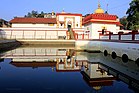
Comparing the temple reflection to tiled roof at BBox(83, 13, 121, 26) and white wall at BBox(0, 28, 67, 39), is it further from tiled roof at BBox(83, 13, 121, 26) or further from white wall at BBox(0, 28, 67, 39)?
white wall at BBox(0, 28, 67, 39)

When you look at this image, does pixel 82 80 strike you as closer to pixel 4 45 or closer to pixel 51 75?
pixel 51 75

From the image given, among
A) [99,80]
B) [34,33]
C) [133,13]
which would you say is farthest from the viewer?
[133,13]

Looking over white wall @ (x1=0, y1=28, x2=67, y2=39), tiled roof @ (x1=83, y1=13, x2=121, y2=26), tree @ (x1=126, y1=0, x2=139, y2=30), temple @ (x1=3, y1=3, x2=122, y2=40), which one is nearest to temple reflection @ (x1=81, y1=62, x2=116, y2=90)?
temple @ (x1=3, y1=3, x2=122, y2=40)

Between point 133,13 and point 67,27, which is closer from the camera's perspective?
point 67,27

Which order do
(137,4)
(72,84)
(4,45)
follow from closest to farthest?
(72,84) < (4,45) < (137,4)

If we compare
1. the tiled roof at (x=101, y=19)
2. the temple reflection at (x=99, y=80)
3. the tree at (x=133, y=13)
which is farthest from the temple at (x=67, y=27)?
the temple reflection at (x=99, y=80)

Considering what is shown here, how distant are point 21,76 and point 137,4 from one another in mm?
36071

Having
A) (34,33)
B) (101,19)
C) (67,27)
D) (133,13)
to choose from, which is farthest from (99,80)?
(133,13)

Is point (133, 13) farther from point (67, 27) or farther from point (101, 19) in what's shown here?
point (101, 19)

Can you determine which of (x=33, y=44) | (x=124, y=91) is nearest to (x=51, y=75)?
(x=124, y=91)

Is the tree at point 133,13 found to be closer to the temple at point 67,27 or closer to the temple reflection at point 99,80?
the temple at point 67,27

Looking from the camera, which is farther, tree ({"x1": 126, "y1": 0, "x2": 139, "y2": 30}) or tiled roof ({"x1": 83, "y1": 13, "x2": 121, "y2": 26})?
tree ({"x1": 126, "y1": 0, "x2": 139, "y2": 30})

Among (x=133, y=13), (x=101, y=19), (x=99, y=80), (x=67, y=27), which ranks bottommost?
(x=99, y=80)

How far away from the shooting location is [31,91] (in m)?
8.05
